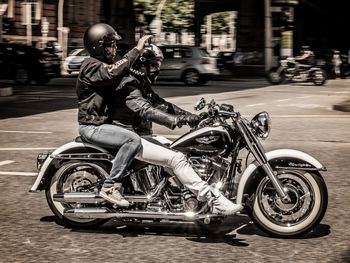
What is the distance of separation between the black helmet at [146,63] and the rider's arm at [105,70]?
94 mm

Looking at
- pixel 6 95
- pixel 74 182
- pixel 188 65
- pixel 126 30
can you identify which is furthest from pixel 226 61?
pixel 74 182

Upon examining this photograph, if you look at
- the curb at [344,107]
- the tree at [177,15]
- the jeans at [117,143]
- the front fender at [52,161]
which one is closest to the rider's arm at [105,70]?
the jeans at [117,143]

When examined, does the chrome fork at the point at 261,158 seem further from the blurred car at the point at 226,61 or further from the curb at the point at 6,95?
the blurred car at the point at 226,61

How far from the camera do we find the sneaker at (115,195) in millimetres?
5422

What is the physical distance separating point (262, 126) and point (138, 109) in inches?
38.4

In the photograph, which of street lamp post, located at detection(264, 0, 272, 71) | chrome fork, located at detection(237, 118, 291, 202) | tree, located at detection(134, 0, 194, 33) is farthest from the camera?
tree, located at detection(134, 0, 194, 33)

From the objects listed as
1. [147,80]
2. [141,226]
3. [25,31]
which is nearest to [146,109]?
[147,80]

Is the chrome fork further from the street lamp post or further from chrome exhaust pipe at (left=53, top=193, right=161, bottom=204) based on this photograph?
the street lamp post

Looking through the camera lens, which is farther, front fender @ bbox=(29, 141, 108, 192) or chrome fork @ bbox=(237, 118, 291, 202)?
front fender @ bbox=(29, 141, 108, 192)

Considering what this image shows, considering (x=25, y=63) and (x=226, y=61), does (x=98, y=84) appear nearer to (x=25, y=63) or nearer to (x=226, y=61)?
(x=25, y=63)

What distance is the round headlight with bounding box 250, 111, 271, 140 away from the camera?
5.33 m

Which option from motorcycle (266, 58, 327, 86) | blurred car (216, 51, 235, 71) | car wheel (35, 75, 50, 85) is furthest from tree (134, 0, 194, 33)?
car wheel (35, 75, 50, 85)

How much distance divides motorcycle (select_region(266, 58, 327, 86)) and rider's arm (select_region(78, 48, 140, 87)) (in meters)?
24.7

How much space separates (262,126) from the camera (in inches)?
210
